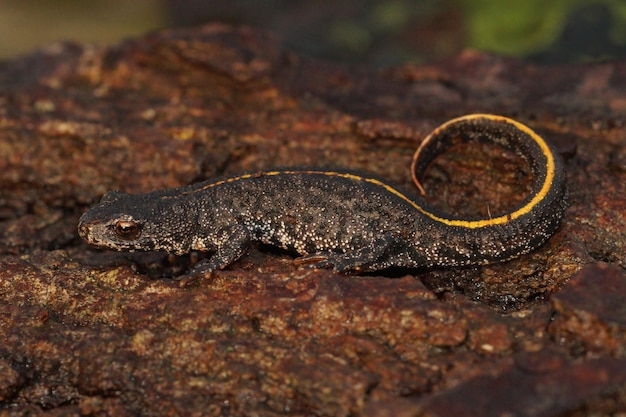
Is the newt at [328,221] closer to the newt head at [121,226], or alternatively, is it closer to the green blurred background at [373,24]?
the newt head at [121,226]

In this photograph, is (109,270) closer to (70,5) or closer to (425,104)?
(425,104)

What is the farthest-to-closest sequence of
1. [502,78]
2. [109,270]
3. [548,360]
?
[502,78]
[109,270]
[548,360]

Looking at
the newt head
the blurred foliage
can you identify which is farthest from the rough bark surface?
the blurred foliage

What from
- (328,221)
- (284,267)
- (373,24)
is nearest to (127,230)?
(284,267)

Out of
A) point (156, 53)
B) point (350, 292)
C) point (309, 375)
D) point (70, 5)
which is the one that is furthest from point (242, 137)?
point (70, 5)

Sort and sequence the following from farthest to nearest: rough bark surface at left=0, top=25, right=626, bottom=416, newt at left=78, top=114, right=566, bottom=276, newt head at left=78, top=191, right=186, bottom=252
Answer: newt head at left=78, top=191, right=186, bottom=252, newt at left=78, top=114, right=566, bottom=276, rough bark surface at left=0, top=25, right=626, bottom=416

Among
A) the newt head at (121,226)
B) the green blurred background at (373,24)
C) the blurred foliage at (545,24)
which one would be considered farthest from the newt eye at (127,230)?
the blurred foliage at (545,24)

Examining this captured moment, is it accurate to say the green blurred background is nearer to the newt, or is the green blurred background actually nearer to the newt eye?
the newt
